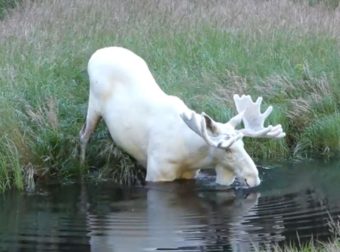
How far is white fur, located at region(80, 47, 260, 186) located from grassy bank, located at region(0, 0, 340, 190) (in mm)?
436

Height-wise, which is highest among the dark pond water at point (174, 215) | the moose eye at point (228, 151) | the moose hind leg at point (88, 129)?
the moose hind leg at point (88, 129)

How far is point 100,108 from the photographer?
40.4 ft

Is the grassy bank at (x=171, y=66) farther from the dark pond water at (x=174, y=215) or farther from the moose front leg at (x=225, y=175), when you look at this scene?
the moose front leg at (x=225, y=175)

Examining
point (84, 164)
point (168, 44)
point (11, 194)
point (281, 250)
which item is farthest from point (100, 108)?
point (281, 250)

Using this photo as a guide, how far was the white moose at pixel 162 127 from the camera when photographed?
1134 cm

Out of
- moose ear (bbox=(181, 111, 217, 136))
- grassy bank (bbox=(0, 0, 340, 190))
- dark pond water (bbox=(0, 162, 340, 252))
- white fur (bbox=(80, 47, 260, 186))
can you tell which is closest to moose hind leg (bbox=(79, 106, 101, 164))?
white fur (bbox=(80, 47, 260, 186))

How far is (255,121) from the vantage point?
11633mm

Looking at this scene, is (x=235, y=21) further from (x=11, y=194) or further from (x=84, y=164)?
(x=11, y=194)

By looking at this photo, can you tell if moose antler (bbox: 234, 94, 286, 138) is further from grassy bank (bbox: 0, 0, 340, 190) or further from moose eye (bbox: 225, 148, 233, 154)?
grassy bank (bbox: 0, 0, 340, 190)

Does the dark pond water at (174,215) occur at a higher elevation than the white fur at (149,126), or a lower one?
lower

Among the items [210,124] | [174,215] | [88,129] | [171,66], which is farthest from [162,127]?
[171,66]

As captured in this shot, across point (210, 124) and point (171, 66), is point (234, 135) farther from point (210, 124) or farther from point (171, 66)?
point (171, 66)

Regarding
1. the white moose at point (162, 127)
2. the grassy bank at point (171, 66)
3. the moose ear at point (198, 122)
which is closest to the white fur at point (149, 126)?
the white moose at point (162, 127)

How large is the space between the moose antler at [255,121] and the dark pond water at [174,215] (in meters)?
0.57
